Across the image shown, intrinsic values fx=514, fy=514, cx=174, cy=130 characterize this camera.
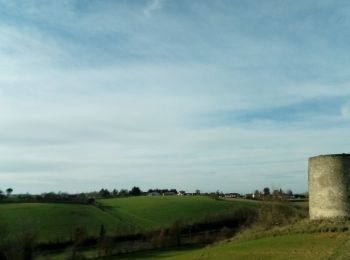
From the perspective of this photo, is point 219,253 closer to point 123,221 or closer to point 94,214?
point 123,221

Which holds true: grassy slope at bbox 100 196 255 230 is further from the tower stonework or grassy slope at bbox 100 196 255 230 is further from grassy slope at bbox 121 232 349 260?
the tower stonework

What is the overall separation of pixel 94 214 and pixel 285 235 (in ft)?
158

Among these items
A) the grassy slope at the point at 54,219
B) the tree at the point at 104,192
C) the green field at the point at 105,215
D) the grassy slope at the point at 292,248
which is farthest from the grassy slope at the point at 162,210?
the tree at the point at 104,192

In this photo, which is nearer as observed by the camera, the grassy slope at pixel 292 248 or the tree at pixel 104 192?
the grassy slope at pixel 292 248

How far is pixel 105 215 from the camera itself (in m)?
76.2

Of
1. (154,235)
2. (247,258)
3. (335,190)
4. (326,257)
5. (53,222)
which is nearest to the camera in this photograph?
(326,257)

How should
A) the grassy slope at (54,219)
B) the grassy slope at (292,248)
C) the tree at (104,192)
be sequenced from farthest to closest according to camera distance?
the tree at (104,192) < the grassy slope at (54,219) < the grassy slope at (292,248)

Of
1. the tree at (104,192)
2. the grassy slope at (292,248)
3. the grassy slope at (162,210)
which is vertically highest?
the tree at (104,192)

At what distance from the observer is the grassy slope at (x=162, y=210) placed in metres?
71.0

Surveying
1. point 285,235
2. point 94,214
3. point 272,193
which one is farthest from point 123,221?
point 285,235

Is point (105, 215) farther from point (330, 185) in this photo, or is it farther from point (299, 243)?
point (299, 243)

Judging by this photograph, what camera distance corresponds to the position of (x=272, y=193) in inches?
2621

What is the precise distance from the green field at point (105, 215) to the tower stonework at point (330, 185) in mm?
33701

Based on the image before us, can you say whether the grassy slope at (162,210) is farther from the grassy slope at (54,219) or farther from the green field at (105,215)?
the grassy slope at (54,219)
